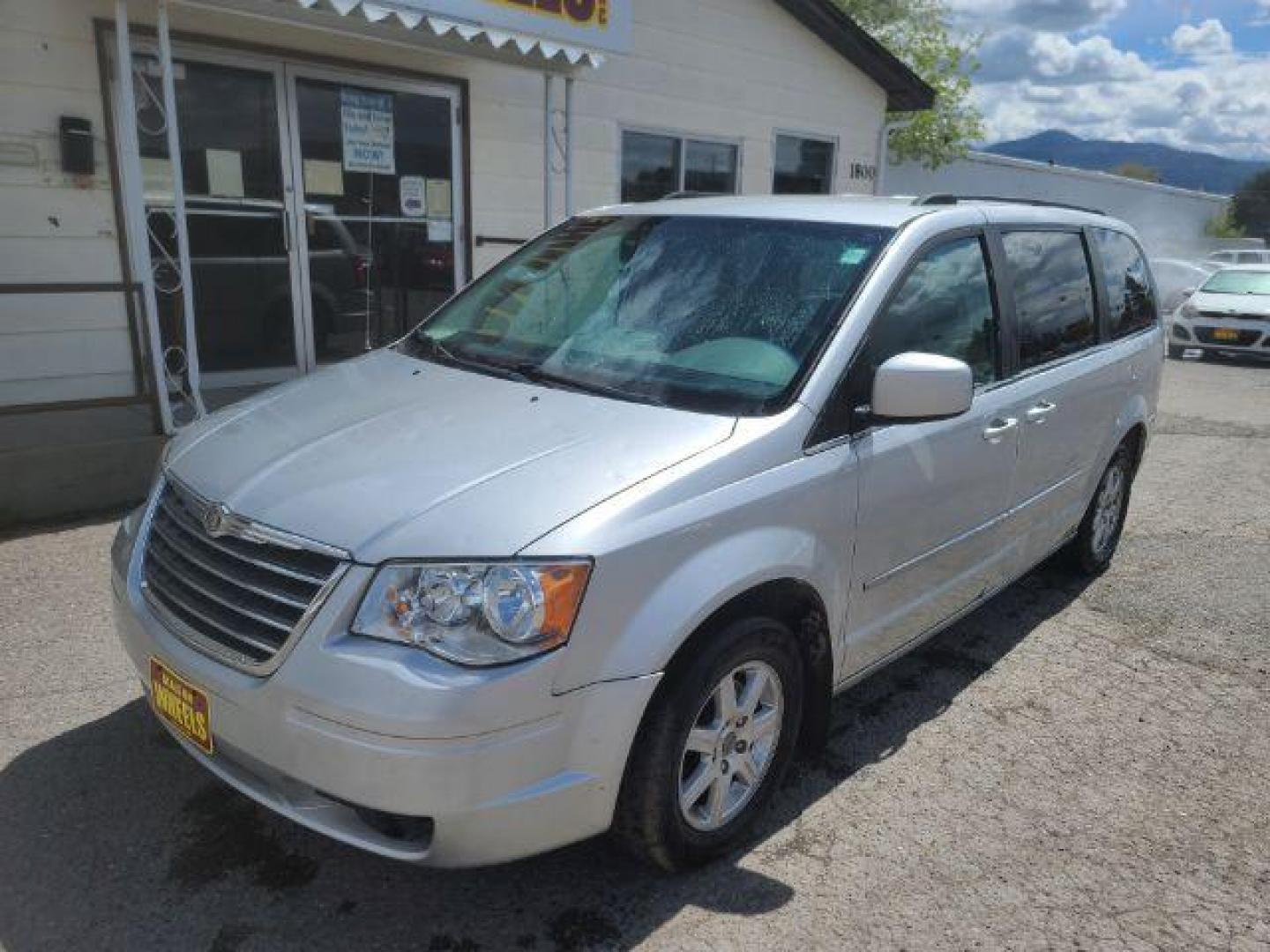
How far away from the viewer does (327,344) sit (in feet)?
25.2

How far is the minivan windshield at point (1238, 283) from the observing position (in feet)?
49.8

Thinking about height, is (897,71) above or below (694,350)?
above

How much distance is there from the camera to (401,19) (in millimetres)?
6102

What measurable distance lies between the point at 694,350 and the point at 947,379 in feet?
2.46

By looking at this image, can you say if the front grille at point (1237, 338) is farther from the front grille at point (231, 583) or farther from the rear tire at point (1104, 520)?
the front grille at point (231, 583)

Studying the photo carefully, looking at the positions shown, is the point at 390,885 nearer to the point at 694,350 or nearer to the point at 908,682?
the point at 694,350

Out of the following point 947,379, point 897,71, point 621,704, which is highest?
point 897,71

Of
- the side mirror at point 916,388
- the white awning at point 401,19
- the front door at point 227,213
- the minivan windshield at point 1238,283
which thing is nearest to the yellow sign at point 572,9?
the white awning at point 401,19

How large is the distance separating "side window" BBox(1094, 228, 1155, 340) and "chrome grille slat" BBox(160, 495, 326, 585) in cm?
388

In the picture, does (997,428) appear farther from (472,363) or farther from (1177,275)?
(1177,275)

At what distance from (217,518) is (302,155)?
213 inches

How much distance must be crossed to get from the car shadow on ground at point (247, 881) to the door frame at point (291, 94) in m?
4.57

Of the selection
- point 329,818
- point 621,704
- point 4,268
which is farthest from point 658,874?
point 4,268

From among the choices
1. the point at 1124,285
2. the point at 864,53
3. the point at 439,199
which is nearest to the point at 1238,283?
the point at 864,53
